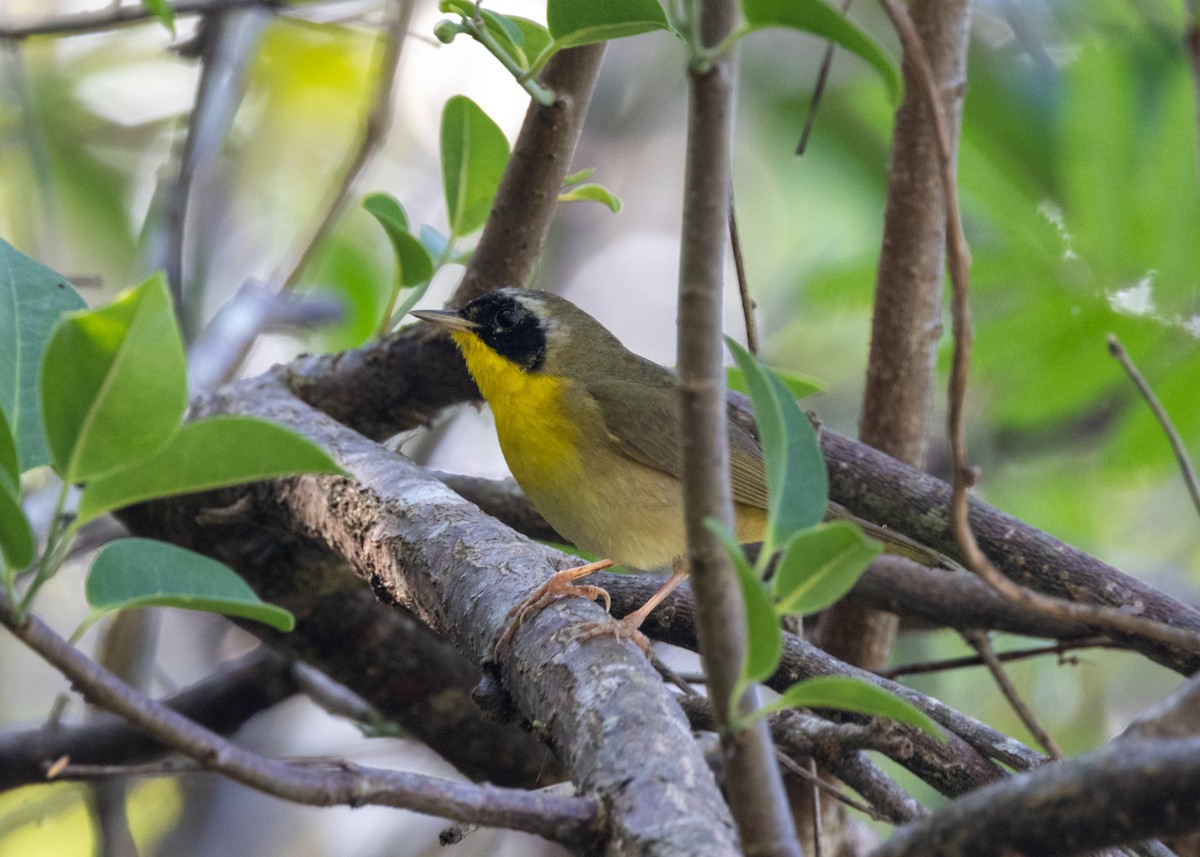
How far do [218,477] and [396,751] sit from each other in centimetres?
359

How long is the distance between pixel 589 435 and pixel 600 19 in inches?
79.1

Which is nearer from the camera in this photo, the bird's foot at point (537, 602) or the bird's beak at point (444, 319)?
the bird's foot at point (537, 602)

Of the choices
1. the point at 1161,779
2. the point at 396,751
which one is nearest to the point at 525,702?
the point at 1161,779

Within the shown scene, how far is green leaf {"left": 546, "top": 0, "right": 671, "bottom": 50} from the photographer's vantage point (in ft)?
6.72

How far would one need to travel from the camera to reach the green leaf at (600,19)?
2049mm

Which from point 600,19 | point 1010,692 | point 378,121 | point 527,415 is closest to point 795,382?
point 527,415

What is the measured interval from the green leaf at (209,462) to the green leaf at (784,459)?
2.09 ft

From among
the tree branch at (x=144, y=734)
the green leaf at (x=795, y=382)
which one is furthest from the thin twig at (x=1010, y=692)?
the tree branch at (x=144, y=734)

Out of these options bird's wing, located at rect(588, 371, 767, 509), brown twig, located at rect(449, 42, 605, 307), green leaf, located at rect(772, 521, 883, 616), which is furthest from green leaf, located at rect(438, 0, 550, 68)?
green leaf, located at rect(772, 521, 883, 616)

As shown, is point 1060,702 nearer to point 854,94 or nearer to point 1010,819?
point 854,94

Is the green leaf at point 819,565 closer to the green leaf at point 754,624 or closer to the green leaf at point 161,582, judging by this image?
the green leaf at point 754,624

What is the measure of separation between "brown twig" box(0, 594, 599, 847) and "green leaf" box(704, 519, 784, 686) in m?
0.35

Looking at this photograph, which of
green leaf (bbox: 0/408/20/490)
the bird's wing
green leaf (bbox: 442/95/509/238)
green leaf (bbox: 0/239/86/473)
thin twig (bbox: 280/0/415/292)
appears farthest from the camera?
thin twig (bbox: 280/0/415/292)

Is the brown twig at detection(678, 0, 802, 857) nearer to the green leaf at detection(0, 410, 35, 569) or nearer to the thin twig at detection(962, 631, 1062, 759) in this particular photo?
the green leaf at detection(0, 410, 35, 569)
